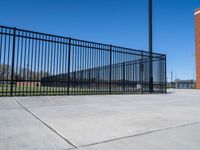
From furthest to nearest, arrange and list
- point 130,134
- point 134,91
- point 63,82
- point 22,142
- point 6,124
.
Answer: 1. point 134,91
2. point 63,82
3. point 6,124
4. point 130,134
5. point 22,142

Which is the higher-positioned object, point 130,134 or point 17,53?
point 17,53

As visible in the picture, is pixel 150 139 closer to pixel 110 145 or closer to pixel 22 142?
pixel 110 145

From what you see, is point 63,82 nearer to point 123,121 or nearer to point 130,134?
point 123,121

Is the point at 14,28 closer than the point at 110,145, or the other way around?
the point at 110,145

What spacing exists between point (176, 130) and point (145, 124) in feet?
1.80

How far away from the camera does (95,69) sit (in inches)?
392

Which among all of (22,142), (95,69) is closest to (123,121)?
(22,142)

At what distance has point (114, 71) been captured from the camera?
1009 cm

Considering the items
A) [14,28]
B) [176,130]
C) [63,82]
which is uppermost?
[14,28]

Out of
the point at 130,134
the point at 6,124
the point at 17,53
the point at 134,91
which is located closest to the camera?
the point at 130,134

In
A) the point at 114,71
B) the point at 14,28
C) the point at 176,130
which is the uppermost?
the point at 14,28

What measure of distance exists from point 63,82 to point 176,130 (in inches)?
228

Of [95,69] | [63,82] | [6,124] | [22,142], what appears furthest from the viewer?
[95,69]

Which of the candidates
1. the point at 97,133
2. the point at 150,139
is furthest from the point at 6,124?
the point at 150,139
